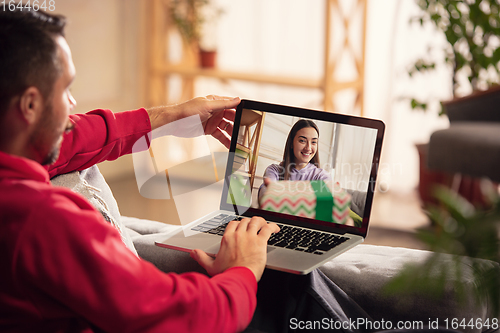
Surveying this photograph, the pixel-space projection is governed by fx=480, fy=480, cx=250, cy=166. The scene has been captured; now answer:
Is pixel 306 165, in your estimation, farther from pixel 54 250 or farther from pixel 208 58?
pixel 208 58

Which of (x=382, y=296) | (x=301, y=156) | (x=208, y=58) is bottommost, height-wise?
(x=382, y=296)

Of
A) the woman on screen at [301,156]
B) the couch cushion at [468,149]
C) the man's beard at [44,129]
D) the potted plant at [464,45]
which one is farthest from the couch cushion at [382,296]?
the potted plant at [464,45]

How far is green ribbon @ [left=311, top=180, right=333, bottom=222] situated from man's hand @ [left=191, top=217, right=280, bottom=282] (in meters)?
0.20

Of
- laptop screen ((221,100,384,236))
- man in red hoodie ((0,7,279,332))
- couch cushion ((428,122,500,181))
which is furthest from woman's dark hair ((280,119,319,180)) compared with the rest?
couch cushion ((428,122,500,181))

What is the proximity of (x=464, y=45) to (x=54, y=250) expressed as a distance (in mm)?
2559

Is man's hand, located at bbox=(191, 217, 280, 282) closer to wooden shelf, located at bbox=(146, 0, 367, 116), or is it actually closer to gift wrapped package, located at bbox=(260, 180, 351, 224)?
gift wrapped package, located at bbox=(260, 180, 351, 224)

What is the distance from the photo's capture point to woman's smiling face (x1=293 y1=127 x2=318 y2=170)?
3.22ft

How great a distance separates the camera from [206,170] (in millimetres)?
1047

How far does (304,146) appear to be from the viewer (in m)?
0.98

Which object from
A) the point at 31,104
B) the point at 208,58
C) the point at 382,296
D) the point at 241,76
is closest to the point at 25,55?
the point at 31,104

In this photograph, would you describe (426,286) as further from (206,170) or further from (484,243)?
(206,170)

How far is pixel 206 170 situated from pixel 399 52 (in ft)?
7.09

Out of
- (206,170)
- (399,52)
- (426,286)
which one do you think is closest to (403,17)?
(399,52)

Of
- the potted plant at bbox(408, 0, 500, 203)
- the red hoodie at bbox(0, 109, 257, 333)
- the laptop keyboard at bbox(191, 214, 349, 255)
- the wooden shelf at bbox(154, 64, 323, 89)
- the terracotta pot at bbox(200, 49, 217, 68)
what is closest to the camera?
the red hoodie at bbox(0, 109, 257, 333)
